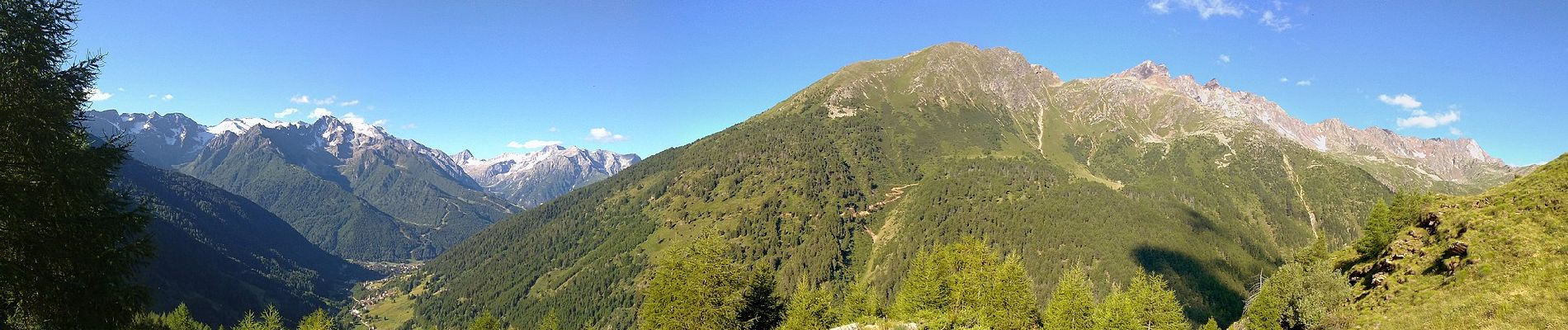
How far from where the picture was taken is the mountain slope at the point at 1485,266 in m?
28.6

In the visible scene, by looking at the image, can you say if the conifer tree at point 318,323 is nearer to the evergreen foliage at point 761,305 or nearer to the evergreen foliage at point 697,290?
the evergreen foliage at point 697,290

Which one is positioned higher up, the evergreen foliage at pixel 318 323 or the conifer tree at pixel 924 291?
the conifer tree at pixel 924 291

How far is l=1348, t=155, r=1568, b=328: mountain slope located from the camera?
28.6 m

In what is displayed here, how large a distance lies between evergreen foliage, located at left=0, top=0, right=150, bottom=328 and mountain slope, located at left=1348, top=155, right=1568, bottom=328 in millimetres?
57221

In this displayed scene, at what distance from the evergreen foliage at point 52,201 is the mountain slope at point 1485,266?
57.2 m

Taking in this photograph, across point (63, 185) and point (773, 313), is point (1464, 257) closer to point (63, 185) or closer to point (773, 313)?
point (773, 313)

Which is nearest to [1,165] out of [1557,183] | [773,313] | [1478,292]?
[773,313]

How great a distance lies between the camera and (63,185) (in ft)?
55.1

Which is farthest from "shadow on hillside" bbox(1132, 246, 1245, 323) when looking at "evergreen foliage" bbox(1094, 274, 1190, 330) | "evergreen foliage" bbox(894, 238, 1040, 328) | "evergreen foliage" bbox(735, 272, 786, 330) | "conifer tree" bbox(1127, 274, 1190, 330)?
"evergreen foliage" bbox(735, 272, 786, 330)

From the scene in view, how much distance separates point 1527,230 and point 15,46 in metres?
76.1

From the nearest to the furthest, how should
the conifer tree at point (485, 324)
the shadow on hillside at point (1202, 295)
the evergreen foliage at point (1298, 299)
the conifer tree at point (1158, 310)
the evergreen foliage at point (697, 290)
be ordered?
the evergreen foliage at point (697, 290)
the evergreen foliage at point (1298, 299)
the conifer tree at point (1158, 310)
the conifer tree at point (485, 324)
the shadow on hillside at point (1202, 295)

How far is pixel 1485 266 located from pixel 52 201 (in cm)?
6974

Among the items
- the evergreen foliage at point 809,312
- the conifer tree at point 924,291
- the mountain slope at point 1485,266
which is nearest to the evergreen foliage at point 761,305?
the evergreen foliage at point 809,312

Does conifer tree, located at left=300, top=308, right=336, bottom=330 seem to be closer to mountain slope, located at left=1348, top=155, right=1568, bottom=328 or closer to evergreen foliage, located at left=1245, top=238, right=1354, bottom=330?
mountain slope, located at left=1348, top=155, right=1568, bottom=328
